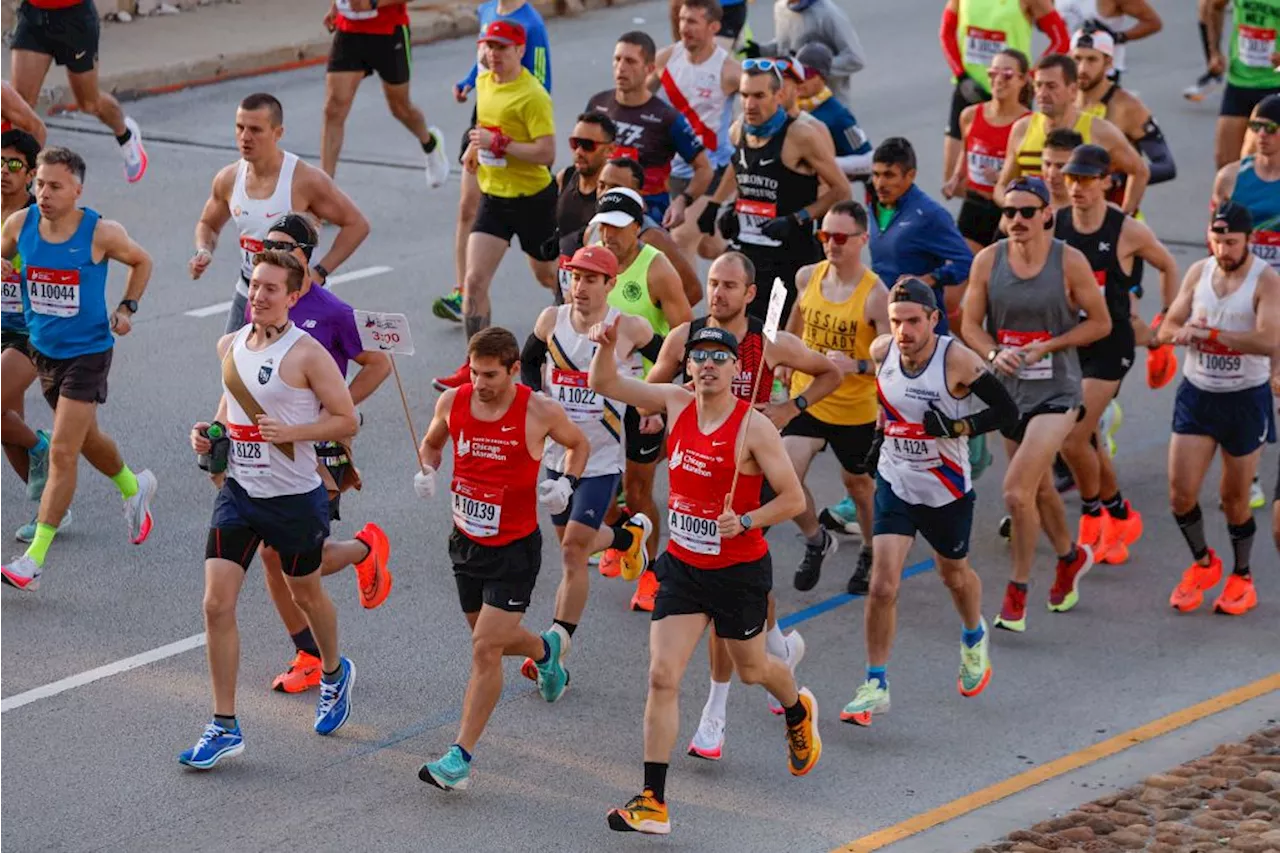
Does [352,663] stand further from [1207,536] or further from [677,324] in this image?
[1207,536]

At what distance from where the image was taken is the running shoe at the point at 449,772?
9.09 metres

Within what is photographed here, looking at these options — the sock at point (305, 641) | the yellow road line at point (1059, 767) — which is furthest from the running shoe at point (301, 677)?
the yellow road line at point (1059, 767)

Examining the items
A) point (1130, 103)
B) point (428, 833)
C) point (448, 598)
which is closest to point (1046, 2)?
point (1130, 103)

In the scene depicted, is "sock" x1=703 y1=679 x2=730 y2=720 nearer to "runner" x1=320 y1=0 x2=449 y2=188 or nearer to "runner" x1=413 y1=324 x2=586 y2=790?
"runner" x1=413 y1=324 x2=586 y2=790

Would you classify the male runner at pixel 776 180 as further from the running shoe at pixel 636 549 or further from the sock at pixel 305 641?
the sock at pixel 305 641

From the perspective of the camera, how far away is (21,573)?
11.0 meters

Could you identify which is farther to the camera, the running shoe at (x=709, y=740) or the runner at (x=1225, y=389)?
the runner at (x=1225, y=389)

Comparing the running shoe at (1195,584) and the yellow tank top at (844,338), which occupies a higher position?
the yellow tank top at (844,338)

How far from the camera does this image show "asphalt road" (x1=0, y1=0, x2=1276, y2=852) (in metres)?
9.00

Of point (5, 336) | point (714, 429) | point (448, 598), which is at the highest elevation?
point (714, 429)

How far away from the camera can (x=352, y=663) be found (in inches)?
405

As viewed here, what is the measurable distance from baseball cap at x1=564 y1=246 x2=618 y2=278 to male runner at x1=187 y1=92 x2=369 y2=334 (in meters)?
1.86

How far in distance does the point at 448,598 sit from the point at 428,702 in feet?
4.16

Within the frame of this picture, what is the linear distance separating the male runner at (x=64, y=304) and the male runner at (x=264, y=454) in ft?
6.46
